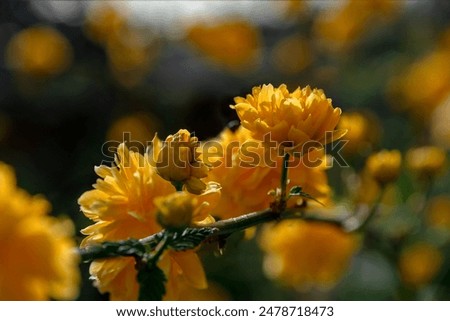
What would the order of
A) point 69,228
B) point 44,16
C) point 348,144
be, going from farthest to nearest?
point 44,16 < point 348,144 < point 69,228

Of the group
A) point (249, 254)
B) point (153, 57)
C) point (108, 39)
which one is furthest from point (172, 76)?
point (249, 254)

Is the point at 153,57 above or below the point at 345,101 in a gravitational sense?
above

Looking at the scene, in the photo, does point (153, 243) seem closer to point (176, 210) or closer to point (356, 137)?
point (176, 210)

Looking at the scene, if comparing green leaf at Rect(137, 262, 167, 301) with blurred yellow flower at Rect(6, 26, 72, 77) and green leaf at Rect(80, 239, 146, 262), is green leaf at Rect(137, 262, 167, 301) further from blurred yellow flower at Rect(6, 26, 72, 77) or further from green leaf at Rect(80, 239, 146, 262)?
blurred yellow flower at Rect(6, 26, 72, 77)

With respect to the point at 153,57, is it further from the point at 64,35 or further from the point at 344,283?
the point at 344,283

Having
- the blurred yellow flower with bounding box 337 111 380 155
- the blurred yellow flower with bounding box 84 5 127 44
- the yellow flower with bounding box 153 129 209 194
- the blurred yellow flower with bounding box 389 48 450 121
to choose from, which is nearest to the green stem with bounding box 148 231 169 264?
the yellow flower with bounding box 153 129 209 194

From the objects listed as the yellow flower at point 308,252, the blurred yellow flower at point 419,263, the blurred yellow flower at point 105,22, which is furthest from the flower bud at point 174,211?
the blurred yellow flower at point 105,22

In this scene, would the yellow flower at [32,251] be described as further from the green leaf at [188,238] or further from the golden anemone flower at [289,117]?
the golden anemone flower at [289,117]
